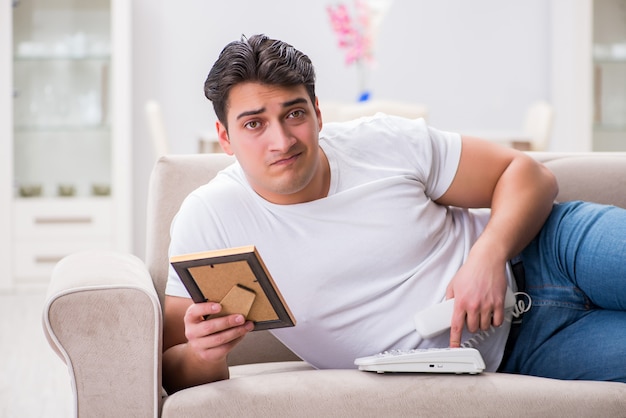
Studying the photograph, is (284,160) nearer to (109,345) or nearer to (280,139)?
(280,139)

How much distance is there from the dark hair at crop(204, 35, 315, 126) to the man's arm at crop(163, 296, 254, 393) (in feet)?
1.30

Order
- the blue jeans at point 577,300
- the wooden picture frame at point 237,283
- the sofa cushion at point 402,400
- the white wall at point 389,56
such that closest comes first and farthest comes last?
1. the wooden picture frame at point 237,283
2. the sofa cushion at point 402,400
3. the blue jeans at point 577,300
4. the white wall at point 389,56

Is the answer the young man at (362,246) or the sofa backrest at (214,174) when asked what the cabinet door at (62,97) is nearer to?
the sofa backrest at (214,174)

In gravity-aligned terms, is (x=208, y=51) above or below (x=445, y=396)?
above

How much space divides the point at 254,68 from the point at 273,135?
13 cm

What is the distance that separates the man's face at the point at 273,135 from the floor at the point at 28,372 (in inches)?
53.2

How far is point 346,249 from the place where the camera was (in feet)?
5.13

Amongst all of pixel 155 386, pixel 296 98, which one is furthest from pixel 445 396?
pixel 296 98

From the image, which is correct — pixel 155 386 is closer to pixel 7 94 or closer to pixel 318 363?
pixel 318 363

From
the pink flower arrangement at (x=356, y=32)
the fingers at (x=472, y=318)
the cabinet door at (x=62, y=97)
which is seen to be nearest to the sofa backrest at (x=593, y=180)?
the fingers at (x=472, y=318)

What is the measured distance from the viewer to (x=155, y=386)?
136cm

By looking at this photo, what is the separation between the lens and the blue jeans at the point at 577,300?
1491 mm

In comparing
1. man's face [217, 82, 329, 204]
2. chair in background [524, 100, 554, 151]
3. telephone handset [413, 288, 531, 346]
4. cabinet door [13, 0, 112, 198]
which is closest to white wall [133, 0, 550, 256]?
cabinet door [13, 0, 112, 198]

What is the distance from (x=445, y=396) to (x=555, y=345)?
0.32 m
